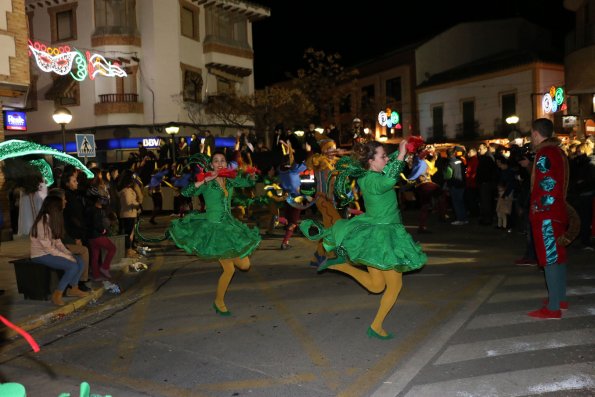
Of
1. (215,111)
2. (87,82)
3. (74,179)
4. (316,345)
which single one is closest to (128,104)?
(87,82)

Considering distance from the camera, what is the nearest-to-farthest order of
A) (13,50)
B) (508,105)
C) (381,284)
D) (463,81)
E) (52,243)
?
(381,284) < (52,243) < (13,50) < (508,105) < (463,81)

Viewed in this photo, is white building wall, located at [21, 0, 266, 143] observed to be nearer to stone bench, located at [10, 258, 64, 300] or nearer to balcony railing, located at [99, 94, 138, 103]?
balcony railing, located at [99, 94, 138, 103]

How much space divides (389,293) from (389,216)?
0.75m

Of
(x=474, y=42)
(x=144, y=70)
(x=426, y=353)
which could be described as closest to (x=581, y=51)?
(x=426, y=353)

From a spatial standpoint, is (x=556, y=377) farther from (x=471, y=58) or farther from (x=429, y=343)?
(x=471, y=58)

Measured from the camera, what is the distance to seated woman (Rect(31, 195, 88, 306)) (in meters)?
7.98

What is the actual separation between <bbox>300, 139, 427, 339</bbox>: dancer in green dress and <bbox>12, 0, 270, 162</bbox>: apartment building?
27.6m

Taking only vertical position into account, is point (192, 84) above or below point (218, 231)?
above

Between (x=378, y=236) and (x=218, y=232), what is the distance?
2179 millimetres

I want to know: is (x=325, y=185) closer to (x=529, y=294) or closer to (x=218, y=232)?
(x=218, y=232)

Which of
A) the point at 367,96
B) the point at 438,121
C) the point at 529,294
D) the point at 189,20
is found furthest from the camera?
the point at 367,96

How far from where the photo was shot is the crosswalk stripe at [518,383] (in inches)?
174

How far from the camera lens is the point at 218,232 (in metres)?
6.97

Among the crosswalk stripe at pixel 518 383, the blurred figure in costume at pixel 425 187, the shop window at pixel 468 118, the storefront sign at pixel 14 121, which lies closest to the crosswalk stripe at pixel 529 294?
the crosswalk stripe at pixel 518 383
